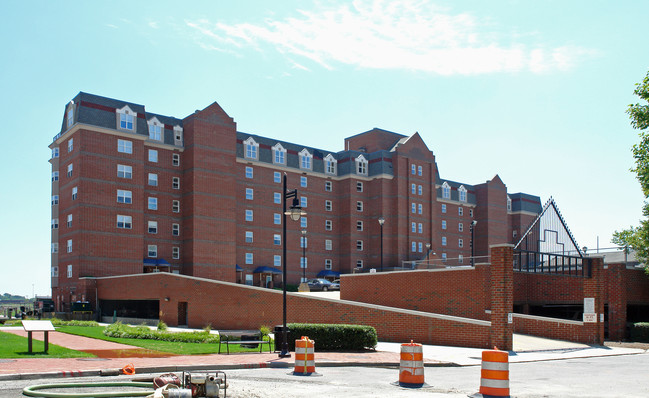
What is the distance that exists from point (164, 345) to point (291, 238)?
152 ft

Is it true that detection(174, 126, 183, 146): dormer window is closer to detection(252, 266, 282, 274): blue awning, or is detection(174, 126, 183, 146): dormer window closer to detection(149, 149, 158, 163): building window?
detection(149, 149, 158, 163): building window

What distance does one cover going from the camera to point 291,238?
68.4 meters

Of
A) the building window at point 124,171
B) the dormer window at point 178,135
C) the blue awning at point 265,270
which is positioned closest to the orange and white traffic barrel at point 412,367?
the building window at point 124,171

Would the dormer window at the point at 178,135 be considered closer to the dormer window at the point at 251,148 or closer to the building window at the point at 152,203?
the building window at the point at 152,203

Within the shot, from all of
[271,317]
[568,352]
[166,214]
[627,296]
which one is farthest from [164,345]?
[166,214]

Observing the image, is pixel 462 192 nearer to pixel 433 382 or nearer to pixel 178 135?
pixel 178 135

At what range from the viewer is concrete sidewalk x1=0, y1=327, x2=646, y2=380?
14703 mm

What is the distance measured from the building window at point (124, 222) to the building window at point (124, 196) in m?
1.44

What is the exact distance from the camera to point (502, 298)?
2439 centimetres

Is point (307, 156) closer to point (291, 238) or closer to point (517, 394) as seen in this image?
point (291, 238)

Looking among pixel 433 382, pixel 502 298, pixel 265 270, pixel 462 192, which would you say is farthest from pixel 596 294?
pixel 462 192

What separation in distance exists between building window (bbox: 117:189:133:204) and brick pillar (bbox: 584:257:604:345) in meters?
40.0

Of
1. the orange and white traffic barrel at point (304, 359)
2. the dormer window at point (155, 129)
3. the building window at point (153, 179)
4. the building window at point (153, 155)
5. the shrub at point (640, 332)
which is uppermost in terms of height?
the dormer window at point (155, 129)

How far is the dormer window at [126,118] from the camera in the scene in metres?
55.2
